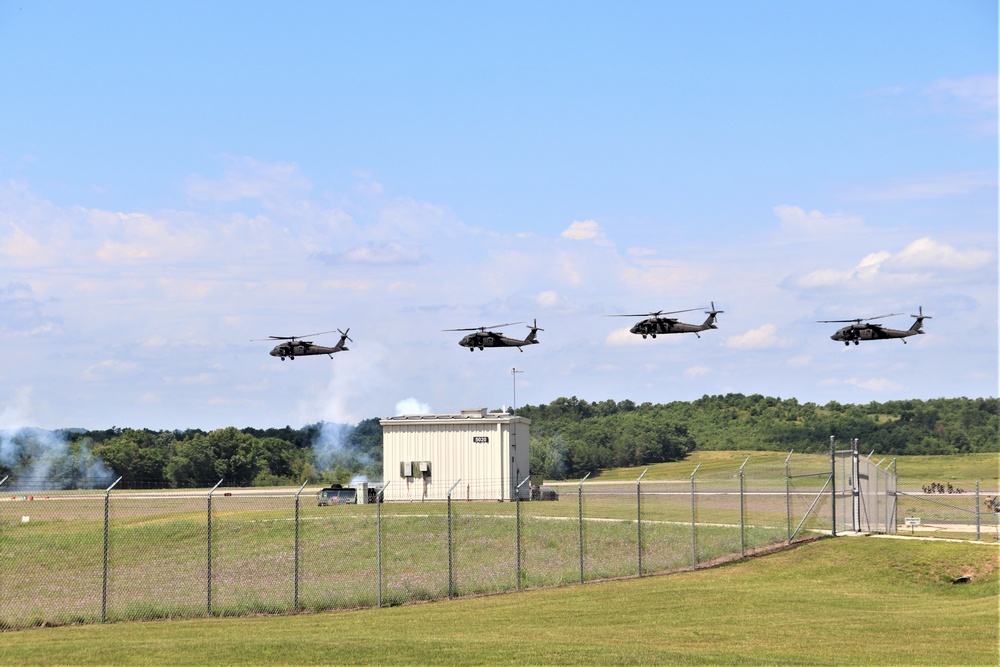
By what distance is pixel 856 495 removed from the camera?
3634 centimetres

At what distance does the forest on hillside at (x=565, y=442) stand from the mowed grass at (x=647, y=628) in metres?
29.1

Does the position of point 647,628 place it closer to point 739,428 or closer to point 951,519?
point 951,519

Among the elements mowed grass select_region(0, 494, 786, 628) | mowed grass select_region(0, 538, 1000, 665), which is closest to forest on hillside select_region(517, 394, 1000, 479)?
mowed grass select_region(0, 494, 786, 628)

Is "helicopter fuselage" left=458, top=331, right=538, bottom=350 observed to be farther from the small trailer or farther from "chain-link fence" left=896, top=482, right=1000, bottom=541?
"chain-link fence" left=896, top=482, right=1000, bottom=541

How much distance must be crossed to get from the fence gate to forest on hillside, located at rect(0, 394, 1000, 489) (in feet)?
98.2

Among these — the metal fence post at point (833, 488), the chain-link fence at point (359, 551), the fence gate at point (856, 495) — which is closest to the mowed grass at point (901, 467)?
the chain-link fence at point (359, 551)

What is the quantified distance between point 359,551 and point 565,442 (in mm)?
75443

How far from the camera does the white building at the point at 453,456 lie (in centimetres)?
5850

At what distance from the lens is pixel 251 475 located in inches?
3762

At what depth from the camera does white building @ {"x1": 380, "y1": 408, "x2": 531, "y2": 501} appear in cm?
5850

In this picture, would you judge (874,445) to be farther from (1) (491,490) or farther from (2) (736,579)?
(2) (736,579)

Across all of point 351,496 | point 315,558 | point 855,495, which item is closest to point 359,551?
point 315,558

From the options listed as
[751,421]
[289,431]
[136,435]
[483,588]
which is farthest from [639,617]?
[751,421]

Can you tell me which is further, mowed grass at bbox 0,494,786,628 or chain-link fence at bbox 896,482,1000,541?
chain-link fence at bbox 896,482,1000,541
